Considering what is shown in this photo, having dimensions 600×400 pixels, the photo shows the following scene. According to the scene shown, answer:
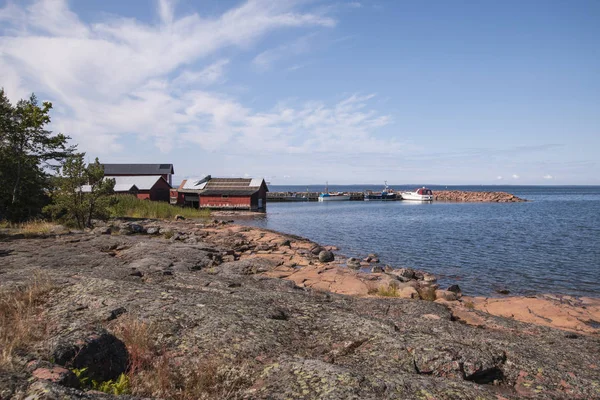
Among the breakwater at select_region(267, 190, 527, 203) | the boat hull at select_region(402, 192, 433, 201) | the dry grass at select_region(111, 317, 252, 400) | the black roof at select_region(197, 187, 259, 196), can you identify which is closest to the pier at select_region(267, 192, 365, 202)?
the breakwater at select_region(267, 190, 527, 203)

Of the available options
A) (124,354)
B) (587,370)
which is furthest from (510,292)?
(124,354)

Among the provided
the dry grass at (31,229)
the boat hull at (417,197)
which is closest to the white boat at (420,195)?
the boat hull at (417,197)

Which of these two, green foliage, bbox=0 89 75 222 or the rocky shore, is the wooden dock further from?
the rocky shore

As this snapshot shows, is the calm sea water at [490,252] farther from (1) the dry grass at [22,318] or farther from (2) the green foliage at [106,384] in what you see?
(1) the dry grass at [22,318]

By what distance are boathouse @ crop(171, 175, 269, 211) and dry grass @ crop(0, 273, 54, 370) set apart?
5000 cm

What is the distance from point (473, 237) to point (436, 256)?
1058 cm

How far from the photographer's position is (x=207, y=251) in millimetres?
16406

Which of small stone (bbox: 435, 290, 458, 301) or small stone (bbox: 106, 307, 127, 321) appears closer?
small stone (bbox: 106, 307, 127, 321)

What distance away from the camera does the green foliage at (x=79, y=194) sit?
2102 cm

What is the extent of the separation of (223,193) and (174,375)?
54231 millimetres

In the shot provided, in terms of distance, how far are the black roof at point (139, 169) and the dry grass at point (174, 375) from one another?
6726cm

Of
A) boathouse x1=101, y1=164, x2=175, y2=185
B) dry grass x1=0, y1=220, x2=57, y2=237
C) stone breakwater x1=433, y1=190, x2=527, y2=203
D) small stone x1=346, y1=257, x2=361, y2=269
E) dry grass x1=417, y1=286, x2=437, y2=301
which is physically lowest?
small stone x1=346, y1=257, x2=361, y2=269

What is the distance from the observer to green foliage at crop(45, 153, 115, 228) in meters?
21.0

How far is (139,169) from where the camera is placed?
67312mm
